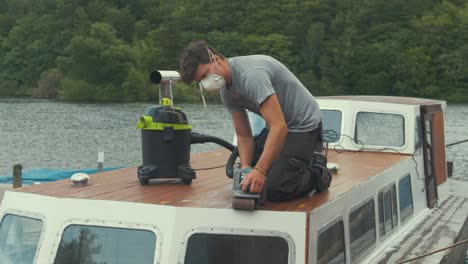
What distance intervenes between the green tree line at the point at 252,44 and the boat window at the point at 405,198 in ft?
199

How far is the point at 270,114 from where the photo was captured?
5.07 metres

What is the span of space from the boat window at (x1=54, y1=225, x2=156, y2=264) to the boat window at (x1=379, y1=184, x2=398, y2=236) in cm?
313

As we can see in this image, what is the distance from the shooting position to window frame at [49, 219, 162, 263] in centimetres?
491

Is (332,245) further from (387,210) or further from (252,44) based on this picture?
(252,44)

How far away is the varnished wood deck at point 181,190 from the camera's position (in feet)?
17.7

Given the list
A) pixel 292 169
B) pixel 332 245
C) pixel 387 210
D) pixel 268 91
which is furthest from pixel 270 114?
pixel 387 210

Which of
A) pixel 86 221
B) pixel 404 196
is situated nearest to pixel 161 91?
pixel 86 221

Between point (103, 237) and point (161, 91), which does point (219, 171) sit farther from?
point (103, 237)

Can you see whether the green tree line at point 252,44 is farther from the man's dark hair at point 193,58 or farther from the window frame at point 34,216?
the man's dark hair at point 193,58

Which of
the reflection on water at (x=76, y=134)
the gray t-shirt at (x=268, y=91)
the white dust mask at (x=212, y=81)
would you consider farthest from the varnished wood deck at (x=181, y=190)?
the reflection on water at (x=76, y=134)

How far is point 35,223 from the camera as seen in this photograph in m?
5.38

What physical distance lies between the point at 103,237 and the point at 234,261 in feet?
2.87

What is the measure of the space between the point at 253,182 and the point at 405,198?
4.08 m

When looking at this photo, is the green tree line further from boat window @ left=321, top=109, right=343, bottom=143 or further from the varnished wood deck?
the varnished wood deck
